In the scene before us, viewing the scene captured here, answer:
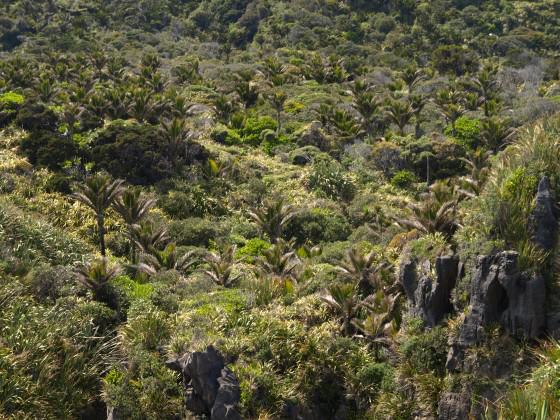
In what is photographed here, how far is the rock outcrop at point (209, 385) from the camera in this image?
53.8 ft

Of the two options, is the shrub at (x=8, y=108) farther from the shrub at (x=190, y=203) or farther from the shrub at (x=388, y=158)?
the shrub at (x=388, y=158)

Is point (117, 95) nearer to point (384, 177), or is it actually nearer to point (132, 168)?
point (132, 168)

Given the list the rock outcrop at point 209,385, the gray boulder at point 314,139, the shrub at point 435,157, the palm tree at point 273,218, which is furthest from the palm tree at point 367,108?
the rock outcrop at point 209,385

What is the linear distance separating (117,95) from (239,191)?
15.2 m

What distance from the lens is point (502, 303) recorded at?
606 inches

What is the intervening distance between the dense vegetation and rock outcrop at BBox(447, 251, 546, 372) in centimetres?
34

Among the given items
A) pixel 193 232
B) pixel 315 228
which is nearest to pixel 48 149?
pixel 193 232

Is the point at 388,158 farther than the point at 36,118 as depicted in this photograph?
Yes

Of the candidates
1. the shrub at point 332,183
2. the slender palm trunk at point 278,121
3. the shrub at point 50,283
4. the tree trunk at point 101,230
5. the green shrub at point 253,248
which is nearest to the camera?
the shrub at point 50,283

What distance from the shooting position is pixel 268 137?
4803 cm

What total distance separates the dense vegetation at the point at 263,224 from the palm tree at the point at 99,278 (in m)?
→ 0.05

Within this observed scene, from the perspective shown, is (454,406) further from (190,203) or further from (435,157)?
(435,157)

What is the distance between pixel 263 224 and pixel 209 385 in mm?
14409

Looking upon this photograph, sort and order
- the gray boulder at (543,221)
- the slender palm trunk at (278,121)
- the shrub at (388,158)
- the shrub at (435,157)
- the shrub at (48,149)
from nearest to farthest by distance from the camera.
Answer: the gray boulder at (543,221)
the shrub at (48,149)
the shrub at (435,157)
the shrub at (388,158)
the slender palm trunk at (278,121)
